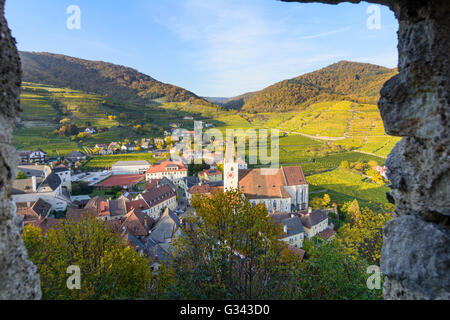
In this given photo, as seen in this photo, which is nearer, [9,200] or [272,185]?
[9,200]

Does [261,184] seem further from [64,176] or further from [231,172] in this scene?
[64,176]

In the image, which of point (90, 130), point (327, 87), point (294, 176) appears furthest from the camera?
point (327, 87)

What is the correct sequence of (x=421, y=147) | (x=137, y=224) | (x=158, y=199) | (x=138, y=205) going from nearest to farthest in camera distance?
1. (x=421, y=147)
2. (x=137, y=224)
3. (x=138, y=205)
4. (x=158, y=199)

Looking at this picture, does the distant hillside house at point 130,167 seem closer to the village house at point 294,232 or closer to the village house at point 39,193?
the village house at point 39,193

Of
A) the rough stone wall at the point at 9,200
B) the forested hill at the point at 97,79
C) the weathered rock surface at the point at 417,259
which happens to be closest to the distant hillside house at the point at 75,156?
the rough stone wall at the point at 9,200

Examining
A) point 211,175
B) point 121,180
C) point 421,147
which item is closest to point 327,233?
point 421,147
